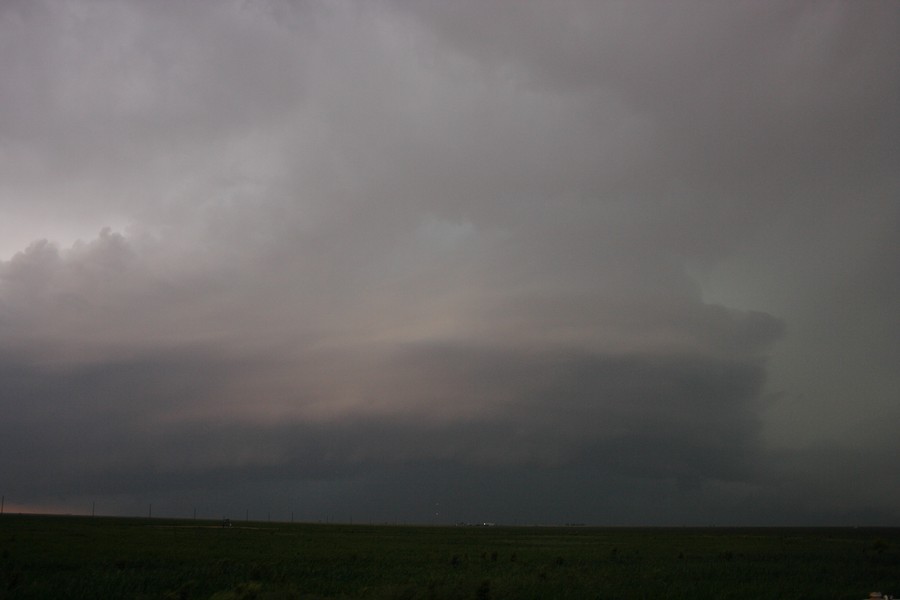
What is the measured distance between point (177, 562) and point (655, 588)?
34260 millimetres

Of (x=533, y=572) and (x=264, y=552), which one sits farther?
(x=264, y=552)

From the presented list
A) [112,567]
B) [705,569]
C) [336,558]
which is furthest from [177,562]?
[705,569]

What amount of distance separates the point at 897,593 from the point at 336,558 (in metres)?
40.5

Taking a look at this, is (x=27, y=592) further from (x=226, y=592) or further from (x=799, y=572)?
(x=799, y=572)

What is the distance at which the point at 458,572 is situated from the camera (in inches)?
1875

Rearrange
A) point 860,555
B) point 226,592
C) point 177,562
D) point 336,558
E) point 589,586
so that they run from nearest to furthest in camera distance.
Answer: point 226,592
point 589,586
point 177,562
point 336,558
point 860,555

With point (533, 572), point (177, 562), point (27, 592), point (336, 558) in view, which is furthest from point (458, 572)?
point (27, 592)

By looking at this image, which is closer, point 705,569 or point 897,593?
point 897,593

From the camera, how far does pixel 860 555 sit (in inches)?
2554

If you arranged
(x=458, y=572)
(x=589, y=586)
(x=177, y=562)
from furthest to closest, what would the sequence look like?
(x=177, y=562) < (x=458, y=572) < (x=589, y=586)

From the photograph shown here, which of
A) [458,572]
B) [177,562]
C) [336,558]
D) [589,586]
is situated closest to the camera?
[589,586]

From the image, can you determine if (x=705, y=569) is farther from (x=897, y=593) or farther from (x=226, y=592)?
(x=226, y=592)

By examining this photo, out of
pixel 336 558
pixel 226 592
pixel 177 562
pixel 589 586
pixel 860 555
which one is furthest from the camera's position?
pixel 860 555

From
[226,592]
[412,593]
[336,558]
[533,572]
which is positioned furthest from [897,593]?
[336,558]
